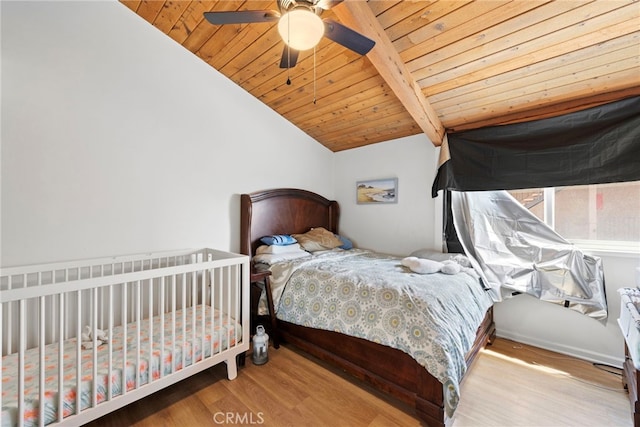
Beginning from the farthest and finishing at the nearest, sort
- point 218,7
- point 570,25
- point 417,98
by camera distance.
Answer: point 417,98, point 218,7, point 570,25

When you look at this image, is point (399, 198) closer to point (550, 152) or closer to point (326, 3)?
point (550, 152)

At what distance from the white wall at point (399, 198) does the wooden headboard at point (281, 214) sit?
0.99 ft

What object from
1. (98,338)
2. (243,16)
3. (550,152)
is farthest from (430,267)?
(98,338)

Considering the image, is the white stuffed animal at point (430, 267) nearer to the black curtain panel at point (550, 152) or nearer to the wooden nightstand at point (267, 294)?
the black curtain panel at point (550, 152)

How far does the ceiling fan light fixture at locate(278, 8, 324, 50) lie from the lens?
4.07ft

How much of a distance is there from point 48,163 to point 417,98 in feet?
9.20

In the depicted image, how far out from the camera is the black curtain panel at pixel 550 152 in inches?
72.9

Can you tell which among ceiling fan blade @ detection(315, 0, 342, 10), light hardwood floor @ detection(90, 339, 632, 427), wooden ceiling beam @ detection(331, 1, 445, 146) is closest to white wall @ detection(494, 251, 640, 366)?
light hardwood floor @ detection(90, 339, 632, 427)

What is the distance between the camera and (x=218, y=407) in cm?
161

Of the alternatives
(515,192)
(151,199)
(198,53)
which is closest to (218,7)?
(198,53)

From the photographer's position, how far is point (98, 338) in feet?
5.41

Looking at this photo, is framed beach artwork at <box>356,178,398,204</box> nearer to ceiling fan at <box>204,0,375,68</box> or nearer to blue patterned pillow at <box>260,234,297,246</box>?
blue patterned pillow at <box>260,234,297,246</box>

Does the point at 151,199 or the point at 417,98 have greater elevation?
the point at 417,98

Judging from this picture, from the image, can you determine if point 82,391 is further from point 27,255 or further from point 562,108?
point 562,108
